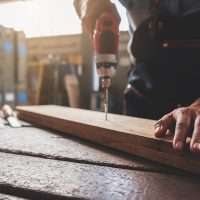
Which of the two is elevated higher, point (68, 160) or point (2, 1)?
point (2, 1)

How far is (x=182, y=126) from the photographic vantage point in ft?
2.62

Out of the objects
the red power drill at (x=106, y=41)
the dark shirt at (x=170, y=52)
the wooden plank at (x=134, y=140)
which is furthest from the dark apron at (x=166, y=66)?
the wooden plank at (x=134, y=140)

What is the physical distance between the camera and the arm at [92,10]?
1.53 meters

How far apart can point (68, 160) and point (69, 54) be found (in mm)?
7052

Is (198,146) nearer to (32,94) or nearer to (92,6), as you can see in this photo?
(92,6)

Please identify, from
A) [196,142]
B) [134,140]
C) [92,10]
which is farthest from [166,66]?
[196,142]

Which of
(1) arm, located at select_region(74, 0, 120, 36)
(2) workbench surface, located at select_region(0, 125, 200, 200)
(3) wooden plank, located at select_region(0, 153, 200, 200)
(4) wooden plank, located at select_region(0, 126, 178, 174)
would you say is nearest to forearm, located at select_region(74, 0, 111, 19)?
(1) arm, located at select_region(74, 0, 120, 36)

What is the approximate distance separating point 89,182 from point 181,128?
0.31 metres

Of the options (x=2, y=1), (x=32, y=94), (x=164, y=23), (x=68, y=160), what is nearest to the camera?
(x=68, y=160)

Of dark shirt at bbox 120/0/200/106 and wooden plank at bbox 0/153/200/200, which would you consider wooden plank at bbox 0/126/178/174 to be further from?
dark shirt at bbox 120/0/200/106

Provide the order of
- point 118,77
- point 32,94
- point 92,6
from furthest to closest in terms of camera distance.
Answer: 1. point 32,94
2. point 118,77
3. point 92,6

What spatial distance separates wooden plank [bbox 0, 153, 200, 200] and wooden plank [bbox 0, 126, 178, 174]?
0.21 ft

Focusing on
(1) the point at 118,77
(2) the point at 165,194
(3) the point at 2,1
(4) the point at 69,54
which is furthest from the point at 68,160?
(4) the point at 69,54

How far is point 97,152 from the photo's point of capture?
989 millimetres
